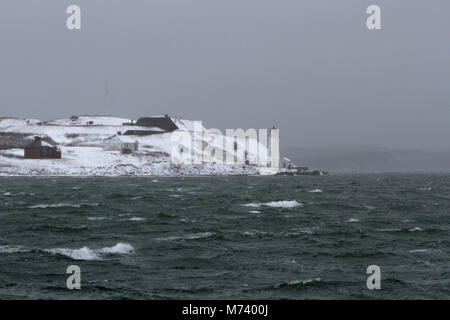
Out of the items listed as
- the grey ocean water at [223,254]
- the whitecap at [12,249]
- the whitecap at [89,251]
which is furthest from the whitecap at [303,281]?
the whitecap at [12,249]

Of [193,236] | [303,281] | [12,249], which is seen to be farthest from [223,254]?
[12,249]

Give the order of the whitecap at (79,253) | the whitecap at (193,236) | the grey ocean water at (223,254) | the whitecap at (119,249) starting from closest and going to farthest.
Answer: the grey ocean water at (223,254) < the whitecap at (79,253) < the whitecap at (119,249) < the whitecap at (193,236)

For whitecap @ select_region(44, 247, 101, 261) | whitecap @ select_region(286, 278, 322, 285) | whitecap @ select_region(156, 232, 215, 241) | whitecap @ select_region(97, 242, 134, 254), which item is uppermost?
whitecap @ select_region(286, 278, 322, 285)

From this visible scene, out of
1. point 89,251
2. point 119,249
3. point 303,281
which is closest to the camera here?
point 303,281

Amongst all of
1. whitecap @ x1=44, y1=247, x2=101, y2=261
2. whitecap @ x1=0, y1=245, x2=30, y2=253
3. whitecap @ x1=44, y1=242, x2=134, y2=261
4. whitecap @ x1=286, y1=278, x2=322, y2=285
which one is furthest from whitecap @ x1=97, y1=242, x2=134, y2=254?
whitecap @ x1=286, y1=278, x2=322, y2=285

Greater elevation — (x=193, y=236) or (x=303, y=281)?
(x=303, y=281)

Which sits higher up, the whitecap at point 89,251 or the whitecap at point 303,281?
the whitecap at point 303,281

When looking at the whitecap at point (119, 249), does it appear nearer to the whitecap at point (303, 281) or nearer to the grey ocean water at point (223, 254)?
the grey ocean water at point (223, 254)

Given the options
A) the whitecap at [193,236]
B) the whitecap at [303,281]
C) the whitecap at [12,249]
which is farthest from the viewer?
the whitecap at [193,236]

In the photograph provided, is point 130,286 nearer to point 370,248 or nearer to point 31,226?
point 370,248

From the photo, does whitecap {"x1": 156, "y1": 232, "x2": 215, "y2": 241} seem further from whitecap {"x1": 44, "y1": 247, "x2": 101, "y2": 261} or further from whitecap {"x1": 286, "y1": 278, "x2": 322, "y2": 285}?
whitecap {"x1": 286, "y1": 278, "x2": 322, "y2": 285}

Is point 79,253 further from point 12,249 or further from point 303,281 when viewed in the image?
point 303,281

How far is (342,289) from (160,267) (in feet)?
28.6
